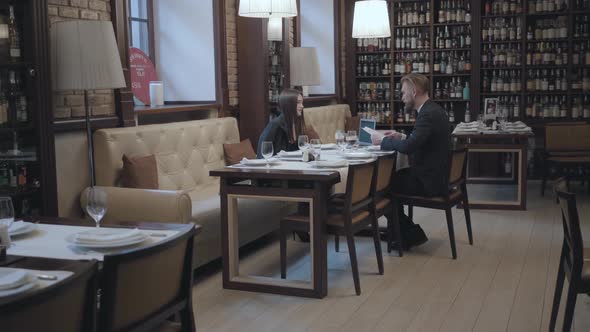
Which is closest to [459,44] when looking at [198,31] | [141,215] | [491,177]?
[491,177]

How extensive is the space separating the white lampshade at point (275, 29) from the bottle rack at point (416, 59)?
2896mm

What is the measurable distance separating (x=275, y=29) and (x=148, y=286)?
5552mm

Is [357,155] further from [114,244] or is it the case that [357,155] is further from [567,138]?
[567,138]

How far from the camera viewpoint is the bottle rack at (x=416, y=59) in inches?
380

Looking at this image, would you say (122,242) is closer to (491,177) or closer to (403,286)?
(403,286)

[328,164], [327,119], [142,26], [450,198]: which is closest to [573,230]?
[328,164]

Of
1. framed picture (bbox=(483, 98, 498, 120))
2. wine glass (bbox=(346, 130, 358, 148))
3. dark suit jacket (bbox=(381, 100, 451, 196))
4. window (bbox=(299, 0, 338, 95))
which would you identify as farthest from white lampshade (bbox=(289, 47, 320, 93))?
dark suit jacket (bbox=(381, 100, 451, 196))

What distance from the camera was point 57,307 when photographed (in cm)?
177

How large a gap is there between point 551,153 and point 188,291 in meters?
6.51

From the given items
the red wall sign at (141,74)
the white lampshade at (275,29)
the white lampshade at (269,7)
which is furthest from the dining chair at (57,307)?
the white lampshade at (275,29)

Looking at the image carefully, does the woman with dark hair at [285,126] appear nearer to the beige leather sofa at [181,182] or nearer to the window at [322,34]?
the beige leather sofa at [181,182]

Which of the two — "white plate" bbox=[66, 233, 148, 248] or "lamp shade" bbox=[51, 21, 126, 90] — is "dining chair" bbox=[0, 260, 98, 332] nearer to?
"white plate" bbox=[66, 233, 148, 248]

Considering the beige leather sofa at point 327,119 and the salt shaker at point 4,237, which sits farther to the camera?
the beige leather sofa at point 327,119

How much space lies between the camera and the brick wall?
462 cm
